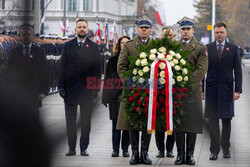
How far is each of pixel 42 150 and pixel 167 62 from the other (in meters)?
3.17

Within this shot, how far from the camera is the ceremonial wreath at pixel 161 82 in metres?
3.78

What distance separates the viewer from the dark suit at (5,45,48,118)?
0.80m

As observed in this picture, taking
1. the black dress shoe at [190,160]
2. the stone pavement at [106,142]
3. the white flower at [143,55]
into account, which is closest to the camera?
the stone pavement at [106,142]

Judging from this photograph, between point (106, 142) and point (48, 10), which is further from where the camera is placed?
point (106, 142)

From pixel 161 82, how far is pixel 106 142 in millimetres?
2189

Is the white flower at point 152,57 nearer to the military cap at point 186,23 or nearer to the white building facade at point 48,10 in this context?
the military cap at point 186,23

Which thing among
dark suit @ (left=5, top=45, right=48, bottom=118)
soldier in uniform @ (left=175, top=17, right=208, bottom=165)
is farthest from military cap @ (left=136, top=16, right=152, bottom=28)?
dark suit @ (left=5, top=45, right=48, bottom=118)

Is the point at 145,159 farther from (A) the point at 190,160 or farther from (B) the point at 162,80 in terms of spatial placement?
(B) the point at 162,80

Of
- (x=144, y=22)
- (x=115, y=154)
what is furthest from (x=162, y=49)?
(x=115, y=154)

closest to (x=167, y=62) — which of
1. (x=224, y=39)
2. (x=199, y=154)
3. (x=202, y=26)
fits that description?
(x=224, y=39)

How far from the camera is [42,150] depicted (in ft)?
2.78

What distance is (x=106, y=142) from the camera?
19.6 ft

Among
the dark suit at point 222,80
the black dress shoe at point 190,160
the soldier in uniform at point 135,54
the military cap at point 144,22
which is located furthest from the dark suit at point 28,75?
the dark suit at point 222,80

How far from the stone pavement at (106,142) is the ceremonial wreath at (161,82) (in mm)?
316
